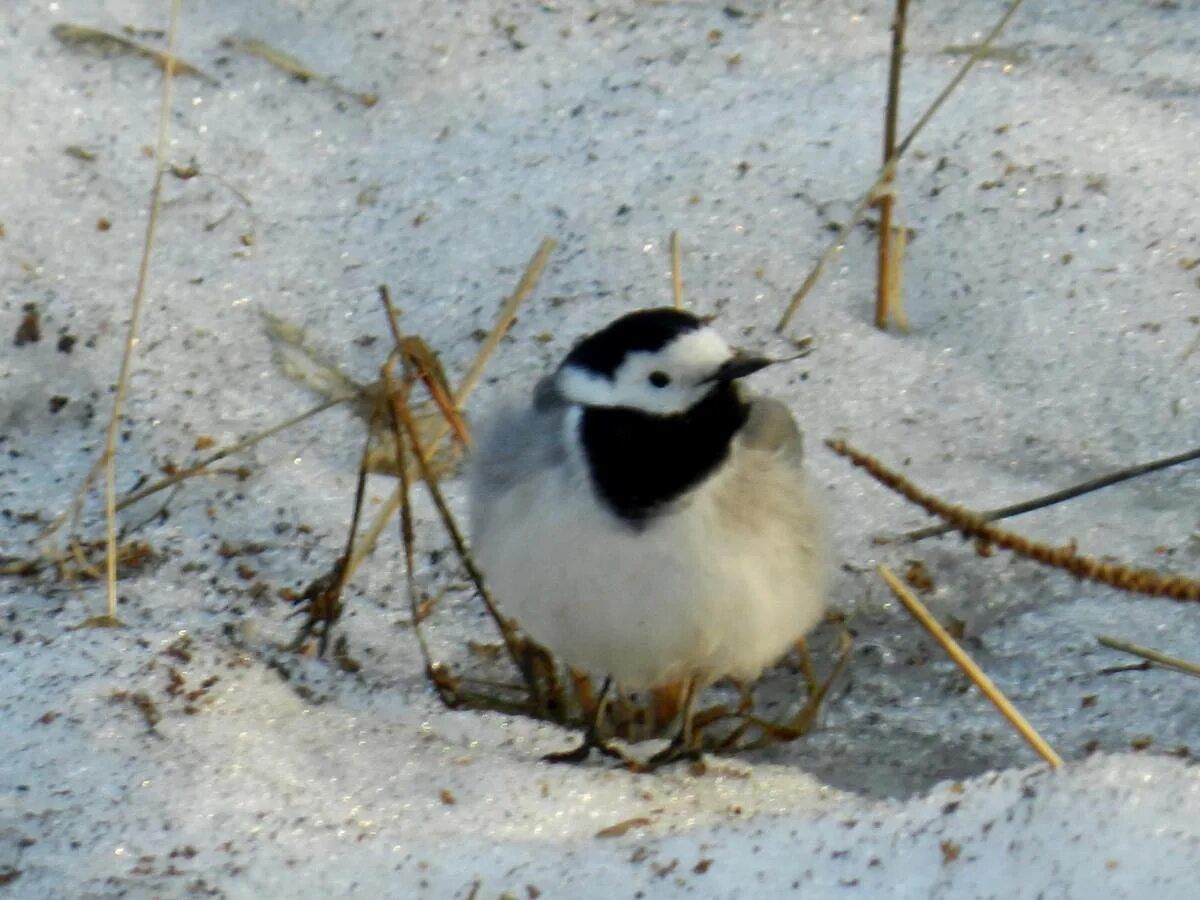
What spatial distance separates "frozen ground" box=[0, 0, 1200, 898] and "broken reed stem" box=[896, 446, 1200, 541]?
89mm

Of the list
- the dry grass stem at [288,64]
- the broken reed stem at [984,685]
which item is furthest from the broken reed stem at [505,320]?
the dry grass stem at [288,64]

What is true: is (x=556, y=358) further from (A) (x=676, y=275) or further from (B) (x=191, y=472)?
(B) (x=191, y=472)

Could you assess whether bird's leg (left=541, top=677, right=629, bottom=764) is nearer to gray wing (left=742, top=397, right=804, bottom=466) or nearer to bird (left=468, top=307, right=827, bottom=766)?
bird (left=468, top=307, right=827, bottom=766)

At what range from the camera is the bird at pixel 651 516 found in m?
2.83

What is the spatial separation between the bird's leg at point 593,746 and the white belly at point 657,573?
156mm

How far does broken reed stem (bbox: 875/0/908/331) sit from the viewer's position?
3.62 meters

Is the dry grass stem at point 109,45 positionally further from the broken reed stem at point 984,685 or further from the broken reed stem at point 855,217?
the broken reed stem at point 984,685

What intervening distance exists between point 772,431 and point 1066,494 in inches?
19.9

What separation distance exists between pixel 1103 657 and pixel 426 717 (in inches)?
46.9

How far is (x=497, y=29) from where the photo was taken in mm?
4582

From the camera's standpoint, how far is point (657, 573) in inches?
111

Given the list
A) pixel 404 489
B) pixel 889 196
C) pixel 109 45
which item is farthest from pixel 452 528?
pixel 109 45

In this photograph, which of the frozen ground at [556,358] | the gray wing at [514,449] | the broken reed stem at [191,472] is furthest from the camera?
the broken reed stem at [191,472]

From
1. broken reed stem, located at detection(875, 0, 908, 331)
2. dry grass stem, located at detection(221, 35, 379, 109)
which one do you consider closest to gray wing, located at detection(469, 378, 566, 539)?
broken reed stem, located at detection(875, 0, 908, 331)
